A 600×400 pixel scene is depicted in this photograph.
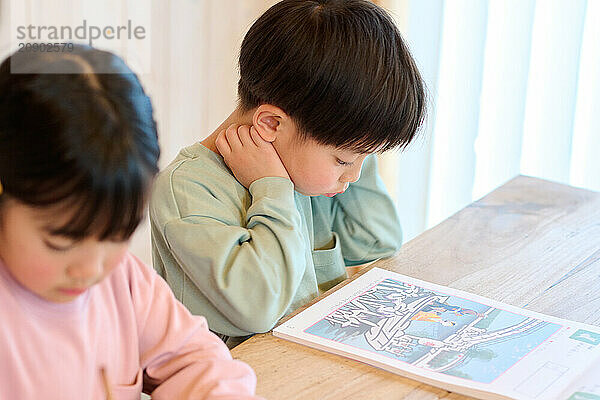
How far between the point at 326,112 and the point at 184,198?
221 millimetres

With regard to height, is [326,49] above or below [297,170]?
above

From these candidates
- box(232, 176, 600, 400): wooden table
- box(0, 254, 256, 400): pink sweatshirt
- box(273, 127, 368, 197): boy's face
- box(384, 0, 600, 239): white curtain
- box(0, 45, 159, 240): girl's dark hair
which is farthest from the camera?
box(384, 0, 600, 239): white curtain

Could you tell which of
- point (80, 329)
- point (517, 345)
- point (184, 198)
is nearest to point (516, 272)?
point (517, 345)

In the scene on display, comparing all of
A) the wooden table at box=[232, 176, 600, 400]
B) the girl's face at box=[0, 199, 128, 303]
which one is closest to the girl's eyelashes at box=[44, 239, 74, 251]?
the girl's face at box=[0, 199, 128, 303]

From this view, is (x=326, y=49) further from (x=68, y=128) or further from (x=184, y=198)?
(x=68, y=128)

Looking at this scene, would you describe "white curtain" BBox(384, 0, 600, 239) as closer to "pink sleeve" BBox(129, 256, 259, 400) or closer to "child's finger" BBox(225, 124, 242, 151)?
"child's finger" BBox(225, 124, 242, 151)

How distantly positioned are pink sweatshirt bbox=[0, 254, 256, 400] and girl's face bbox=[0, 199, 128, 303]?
1.6 inches

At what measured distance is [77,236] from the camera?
2.03 feet

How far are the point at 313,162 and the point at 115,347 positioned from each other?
0.46 meters

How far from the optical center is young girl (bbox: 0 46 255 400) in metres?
0.58

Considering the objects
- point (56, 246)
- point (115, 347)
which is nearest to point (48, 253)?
point (56, 246)

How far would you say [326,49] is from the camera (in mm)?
1073

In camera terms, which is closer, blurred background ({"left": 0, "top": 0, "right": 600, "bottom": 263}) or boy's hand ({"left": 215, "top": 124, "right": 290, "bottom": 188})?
boy's hand ({"left": 215, "top": 124, "right": 290, "bottom": 188})

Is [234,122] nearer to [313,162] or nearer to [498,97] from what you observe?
[313,162]
